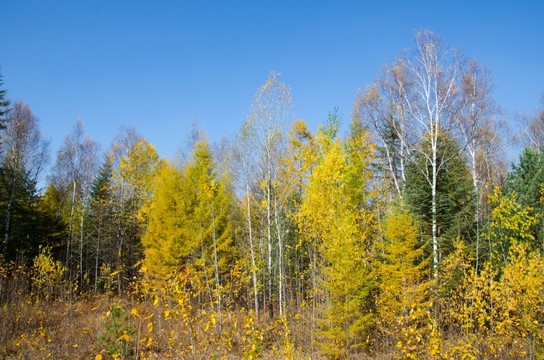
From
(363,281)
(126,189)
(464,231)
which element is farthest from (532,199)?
(126,189)

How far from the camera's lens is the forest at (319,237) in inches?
275

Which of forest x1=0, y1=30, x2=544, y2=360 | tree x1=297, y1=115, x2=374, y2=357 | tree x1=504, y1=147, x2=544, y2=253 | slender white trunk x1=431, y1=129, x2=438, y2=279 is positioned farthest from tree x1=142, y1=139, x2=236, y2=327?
tree x1=504, y1=147, x2=544, y2=253

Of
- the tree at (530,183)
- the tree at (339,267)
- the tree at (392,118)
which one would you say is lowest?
the tree at (339,267)

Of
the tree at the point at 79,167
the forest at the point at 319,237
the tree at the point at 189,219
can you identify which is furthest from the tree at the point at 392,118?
the tree at the point at 79,167

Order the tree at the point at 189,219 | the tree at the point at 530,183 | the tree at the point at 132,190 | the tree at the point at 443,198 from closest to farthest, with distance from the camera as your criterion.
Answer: the tree at the point at 530,183, the tree at the point at 443,198, the tree at the point at 189,219, the tree at the point at 132,190

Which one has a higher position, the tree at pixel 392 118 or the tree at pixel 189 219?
the tree at pixel 392 118

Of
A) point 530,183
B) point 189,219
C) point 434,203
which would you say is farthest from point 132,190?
point 530,183

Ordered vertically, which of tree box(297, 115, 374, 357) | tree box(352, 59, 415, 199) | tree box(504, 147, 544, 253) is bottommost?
tree box(297, 115, 374, 357)

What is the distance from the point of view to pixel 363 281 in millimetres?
8148

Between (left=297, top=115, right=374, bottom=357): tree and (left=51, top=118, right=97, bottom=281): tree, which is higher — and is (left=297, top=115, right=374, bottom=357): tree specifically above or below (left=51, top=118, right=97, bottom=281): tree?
below

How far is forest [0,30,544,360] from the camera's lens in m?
6.99

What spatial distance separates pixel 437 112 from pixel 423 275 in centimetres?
678

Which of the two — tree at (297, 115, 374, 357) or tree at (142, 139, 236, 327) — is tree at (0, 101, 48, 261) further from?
tree at (297, 115, 374, 357)

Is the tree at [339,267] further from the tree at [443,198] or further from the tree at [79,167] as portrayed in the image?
the tree at [79,167]
